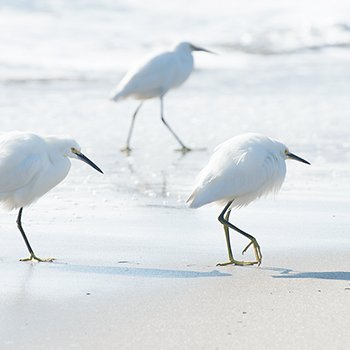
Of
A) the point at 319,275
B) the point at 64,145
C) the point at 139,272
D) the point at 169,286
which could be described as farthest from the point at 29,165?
the point at 319,275

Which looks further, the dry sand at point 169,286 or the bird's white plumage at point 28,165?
the bird's white plumage at point 28,165

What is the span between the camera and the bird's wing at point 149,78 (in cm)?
1281

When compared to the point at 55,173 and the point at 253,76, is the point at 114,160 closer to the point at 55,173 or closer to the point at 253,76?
the point at 55,173

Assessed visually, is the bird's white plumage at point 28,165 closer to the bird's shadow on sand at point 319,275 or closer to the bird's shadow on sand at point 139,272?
the bird's shadow on sand at point 139,272

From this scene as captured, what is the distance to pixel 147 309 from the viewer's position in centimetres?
496

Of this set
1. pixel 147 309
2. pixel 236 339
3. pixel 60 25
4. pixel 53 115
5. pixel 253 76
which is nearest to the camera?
pixel 236 339

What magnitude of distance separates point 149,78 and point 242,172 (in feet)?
22.1

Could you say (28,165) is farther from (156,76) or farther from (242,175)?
(156,76)

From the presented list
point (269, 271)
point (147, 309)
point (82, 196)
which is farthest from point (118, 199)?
point (147, 309)

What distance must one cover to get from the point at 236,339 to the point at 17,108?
31.9 ft

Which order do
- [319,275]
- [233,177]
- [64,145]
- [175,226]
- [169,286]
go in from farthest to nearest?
1. [175,226]
2. [64,145]
3. [233,177]
4. [319,275]
5. [169,286]

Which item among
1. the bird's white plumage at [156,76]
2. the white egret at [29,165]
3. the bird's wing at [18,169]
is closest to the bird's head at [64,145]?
the white egret at [29,165]

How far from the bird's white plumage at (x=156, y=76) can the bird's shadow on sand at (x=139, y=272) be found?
23.0 feet

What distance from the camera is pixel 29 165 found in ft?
20.9
